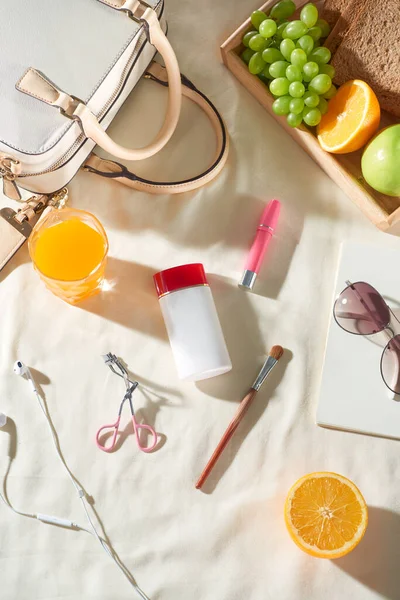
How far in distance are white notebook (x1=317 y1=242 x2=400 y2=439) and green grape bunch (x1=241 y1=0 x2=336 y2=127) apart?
234 millimetres

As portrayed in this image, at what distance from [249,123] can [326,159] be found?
0.15 meters

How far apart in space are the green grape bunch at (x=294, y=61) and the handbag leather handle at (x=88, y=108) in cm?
15

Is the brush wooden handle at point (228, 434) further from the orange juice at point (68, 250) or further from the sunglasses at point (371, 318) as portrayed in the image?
the orange juice at point (68, 250)

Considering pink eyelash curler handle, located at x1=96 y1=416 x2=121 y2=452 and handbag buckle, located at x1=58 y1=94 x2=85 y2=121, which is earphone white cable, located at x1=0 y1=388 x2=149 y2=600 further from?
handbag buckle, located at x1=58 y1=94 x2=85 y2=121

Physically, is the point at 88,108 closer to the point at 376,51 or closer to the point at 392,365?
the point at 376,51

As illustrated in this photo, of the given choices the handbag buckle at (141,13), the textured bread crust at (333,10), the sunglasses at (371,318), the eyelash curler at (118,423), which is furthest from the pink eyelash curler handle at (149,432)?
the textured bread crust at (333,10)

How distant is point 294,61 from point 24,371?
0.60 m

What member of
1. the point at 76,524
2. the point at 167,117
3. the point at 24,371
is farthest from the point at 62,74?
the point at 76,524

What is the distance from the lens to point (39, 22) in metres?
0.81

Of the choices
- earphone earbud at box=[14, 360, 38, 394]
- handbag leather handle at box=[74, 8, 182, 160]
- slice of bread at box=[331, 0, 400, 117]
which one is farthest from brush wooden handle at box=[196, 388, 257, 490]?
slice of bread at box=[331, 0, 400, 117]

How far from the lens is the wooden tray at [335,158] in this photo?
0.92 meters

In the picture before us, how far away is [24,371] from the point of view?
0.91m

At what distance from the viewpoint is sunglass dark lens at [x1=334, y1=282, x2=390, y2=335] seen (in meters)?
0.91

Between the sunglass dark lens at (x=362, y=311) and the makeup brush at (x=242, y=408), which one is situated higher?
the sunglass dark lens at (x=362, y=311)
